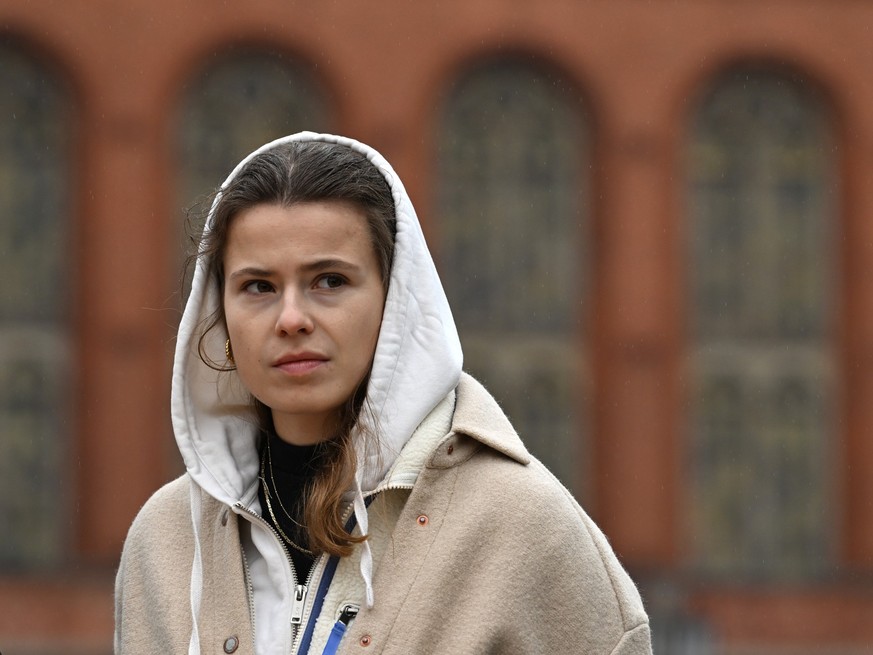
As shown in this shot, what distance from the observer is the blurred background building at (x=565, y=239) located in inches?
744

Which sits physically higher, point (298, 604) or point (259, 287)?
point (259, 287)

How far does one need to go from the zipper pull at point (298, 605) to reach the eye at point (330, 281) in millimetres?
421

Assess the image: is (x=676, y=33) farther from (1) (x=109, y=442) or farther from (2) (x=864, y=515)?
(1) (x=109, y=442)

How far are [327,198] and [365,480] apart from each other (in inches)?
15.7

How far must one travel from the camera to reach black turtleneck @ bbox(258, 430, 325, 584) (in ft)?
9.54

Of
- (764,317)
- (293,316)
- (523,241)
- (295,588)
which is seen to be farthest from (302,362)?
(764,317)

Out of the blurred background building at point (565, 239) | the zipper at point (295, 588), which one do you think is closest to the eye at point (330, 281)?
the zipper at point (295, 588)

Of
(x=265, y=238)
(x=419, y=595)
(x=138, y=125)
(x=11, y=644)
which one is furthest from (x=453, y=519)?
(x=138, y=125)

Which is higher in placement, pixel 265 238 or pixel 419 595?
pixel 265 238

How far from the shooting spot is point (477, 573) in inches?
111

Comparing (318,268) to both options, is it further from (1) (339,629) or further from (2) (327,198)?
(1) (339,629)

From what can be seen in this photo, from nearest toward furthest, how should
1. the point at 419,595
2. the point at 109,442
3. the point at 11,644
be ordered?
1. the point at 419,595
2. the point at 11,644
3. the point at 109,442

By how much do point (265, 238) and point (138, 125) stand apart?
645 inches

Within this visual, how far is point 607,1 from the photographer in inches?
768
